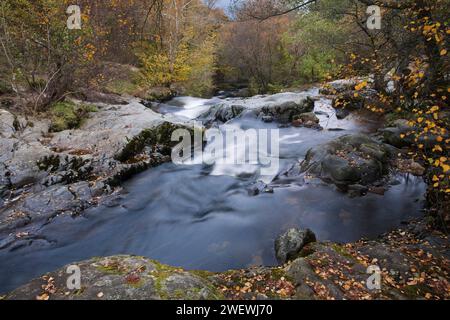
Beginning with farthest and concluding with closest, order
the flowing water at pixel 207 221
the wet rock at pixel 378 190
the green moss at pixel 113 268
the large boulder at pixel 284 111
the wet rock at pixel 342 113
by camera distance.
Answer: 1. the large boulder at pixel 284 111
2. the wet rock at pixel 342 113
3. the wet rock at pixel 378 190
4. the flowing water at pixel 207 221
5. the green moss at pixel 113 268

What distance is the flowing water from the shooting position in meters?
6.71

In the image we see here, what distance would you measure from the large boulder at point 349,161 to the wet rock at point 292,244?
327 centimetres

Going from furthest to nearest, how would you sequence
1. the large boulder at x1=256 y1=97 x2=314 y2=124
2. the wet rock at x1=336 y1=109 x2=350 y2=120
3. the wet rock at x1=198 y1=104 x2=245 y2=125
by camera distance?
the wet rock at x1=198 y1=104 x2=245 y2=125, the large boulder at x1=256 y1=97 x2=314 y2=124, the wet rock at x1=336 y1=109 x2=350 y2=120

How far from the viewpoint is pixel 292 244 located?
599 cm

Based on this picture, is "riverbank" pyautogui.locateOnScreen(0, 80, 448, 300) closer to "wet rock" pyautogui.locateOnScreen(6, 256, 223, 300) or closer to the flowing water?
"wet rock" pyautogui.locateOnScreen(6, 256, 223, 300)

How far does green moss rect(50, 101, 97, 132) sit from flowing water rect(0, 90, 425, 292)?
15.1ft

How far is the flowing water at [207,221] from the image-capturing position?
671cm

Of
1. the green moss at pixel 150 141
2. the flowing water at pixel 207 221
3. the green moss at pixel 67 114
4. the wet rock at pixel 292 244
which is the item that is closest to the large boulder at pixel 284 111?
the green moss at pixel 150 141

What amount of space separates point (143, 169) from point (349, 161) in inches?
256

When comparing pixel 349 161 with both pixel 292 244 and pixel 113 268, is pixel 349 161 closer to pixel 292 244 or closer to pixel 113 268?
pixel 292 244

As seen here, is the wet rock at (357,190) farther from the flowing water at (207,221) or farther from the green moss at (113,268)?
the green moss at (113,268)

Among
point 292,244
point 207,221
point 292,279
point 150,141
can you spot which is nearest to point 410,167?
point 292,244

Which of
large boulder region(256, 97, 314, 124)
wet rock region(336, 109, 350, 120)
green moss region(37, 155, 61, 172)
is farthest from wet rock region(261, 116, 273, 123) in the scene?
green moss region(37, 155, 61, 172)
